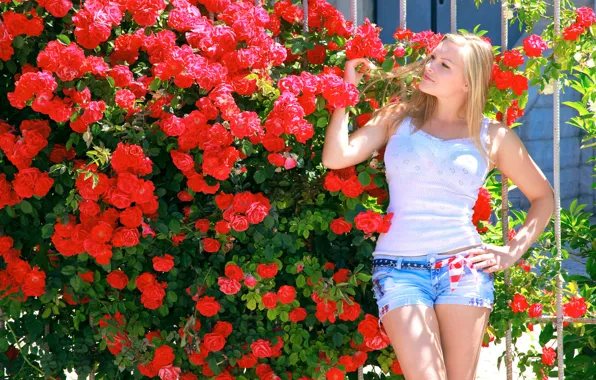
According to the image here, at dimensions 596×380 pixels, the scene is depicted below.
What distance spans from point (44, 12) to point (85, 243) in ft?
2.42

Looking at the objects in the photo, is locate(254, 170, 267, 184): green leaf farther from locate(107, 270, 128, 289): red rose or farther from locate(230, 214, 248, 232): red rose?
locate(107, 270, 128, 289): red rose

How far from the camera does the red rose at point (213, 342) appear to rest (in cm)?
267

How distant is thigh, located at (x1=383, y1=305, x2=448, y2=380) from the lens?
245cm

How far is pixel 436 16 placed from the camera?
6.77 meters

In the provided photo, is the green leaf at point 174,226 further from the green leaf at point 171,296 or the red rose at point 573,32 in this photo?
the red rose at point 573,32

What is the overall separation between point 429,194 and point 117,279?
1.07 meters

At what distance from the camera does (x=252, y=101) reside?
268 centimetres

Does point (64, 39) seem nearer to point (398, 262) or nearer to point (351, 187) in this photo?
point (351, 187)

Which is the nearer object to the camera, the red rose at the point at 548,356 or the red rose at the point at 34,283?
the red rose at the point at 34,283

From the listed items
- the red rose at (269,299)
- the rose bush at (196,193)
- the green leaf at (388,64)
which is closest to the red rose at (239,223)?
the rose bush at (196,193)

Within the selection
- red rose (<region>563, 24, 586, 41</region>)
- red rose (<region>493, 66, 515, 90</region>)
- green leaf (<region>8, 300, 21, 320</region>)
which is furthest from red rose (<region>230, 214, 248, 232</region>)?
red rose (<region>563, 24, 586, 41</region>)

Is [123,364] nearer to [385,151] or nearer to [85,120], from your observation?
[85,120]

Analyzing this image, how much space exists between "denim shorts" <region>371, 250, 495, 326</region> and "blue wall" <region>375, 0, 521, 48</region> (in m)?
4.18

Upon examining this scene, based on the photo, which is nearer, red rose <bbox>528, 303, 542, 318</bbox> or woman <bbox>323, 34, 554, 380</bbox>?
woman <bbox>323, 34, 554, 380</bbox>
